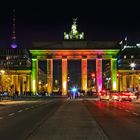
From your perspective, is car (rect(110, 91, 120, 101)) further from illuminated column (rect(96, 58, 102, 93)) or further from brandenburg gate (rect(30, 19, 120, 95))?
brandenburg gate (rect(30, 19, 120, 95))

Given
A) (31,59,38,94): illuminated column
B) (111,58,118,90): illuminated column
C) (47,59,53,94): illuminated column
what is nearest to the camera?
(111,58,118,90): illuminated column

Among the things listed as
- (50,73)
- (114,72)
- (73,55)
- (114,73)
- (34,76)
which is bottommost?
(34,76)

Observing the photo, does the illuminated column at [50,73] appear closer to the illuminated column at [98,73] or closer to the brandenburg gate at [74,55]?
the brandenburg gate at [74,55]

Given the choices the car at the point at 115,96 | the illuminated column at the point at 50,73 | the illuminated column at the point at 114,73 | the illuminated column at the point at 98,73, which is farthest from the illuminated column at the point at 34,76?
the car at the point at 115,96

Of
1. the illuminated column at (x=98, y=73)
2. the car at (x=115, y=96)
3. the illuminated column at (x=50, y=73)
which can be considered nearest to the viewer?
the car at (x=115, y=96)

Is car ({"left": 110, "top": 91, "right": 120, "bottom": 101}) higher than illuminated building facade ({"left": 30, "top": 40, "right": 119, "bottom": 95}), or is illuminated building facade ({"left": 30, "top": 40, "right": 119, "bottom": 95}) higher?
illuminated building facade ({"left": 30, "top": 40, "right": 119, "bottom": 95})

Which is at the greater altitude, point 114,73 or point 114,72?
point 114,72

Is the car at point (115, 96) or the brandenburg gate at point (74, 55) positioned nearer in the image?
the car at point (115, 96)

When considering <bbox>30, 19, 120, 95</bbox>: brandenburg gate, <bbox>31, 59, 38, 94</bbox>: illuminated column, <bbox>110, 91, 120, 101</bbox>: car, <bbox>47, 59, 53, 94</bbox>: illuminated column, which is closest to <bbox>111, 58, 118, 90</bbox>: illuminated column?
<bbox>30, 19, 120, 95</bbox>: brandenburg gate

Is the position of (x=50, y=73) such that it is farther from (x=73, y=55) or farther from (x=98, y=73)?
(x=98, y=73)

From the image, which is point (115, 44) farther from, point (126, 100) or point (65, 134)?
point (65, 134)

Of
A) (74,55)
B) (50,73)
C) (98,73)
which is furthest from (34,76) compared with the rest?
(98,73)

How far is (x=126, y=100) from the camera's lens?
8156 centimetres

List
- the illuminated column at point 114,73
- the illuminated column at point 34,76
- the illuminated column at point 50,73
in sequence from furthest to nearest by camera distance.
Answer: the illuminated column at point 34,76, the illuminated column at point 50,73, the illuminated column at point 114,73
